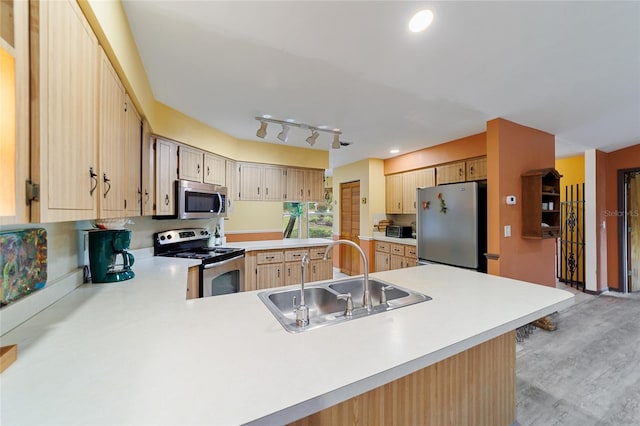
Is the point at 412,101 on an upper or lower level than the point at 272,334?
upper

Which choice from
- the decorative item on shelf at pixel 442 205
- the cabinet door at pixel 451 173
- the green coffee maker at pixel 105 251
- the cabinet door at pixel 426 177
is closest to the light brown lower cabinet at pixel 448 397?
the green coffee maker at pixel 105 251

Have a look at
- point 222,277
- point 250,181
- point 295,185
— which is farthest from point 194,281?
point 295,185

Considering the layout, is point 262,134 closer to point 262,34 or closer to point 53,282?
point 262,34

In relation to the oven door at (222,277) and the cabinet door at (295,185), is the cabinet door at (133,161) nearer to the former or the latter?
the oven door at (222,277)

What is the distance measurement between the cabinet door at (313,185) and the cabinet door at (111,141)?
2.90m

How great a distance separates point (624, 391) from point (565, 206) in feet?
12.6

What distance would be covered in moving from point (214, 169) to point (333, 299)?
2.57 meters

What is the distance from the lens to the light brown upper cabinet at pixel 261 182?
385 cm

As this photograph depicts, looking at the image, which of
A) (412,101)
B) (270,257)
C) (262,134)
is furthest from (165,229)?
(412,101)

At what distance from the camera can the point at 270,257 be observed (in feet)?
12.0

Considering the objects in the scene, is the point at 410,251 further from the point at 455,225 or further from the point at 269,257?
the point at 269,257

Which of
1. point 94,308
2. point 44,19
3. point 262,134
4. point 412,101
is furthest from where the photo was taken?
point 262,134

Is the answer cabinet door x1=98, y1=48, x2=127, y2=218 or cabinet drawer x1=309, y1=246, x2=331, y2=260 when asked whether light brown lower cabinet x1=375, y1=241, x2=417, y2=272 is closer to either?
cabinet drawer x1=309, y1=246, x2=331, y2=260

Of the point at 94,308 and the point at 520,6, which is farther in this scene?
the point at 520,6
